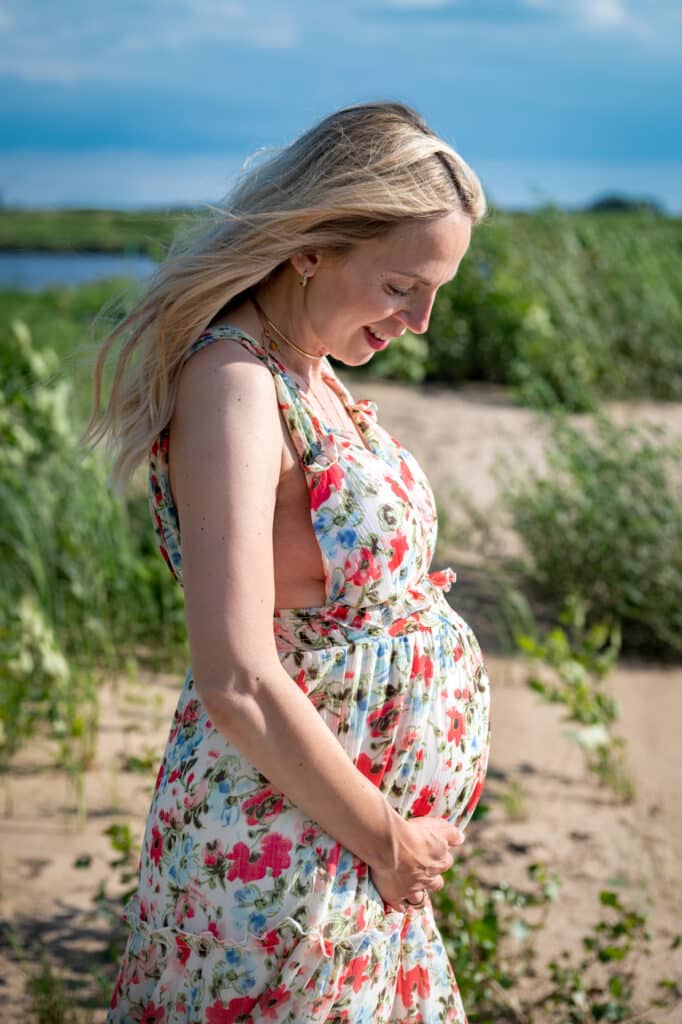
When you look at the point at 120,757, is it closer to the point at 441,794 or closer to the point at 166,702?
the point at 166,702

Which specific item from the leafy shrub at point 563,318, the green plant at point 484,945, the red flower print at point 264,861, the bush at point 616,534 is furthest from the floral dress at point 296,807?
the leafy shrub at point 563,318

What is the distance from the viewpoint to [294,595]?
5.16 ft

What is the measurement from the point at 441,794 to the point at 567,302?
738cm

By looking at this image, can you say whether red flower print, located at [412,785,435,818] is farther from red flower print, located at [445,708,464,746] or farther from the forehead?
the forehead

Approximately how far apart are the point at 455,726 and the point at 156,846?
1.52ft

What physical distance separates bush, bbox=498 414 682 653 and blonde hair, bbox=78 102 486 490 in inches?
107

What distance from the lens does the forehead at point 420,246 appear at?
155 cm

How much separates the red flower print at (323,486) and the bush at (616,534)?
2.78 m

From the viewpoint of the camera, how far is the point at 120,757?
11.5 ft

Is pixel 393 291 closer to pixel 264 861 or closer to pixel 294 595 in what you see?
pixel 294 595

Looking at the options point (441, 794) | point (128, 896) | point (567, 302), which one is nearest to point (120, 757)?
point (128, 896)

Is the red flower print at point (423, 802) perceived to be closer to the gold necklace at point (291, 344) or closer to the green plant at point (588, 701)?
the gold necklace at point (291, 344)

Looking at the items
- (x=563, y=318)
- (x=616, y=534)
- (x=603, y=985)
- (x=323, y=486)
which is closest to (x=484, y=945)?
(x=603, y=985)

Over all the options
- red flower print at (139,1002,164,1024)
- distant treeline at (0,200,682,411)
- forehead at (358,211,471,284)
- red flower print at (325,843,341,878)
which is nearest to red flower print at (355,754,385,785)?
red flower print at (325,843,341,878)
